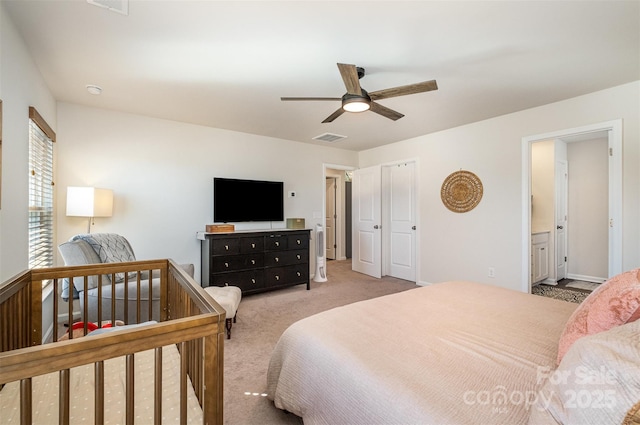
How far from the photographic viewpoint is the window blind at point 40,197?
247 cm

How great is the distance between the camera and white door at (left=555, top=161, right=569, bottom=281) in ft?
15.7

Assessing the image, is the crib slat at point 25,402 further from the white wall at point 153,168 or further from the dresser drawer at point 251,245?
the white wall at point 153,168

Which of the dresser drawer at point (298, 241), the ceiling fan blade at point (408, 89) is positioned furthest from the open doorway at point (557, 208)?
the dresser drawer at point (298, 241)

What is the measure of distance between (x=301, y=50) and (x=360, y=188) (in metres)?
3.58

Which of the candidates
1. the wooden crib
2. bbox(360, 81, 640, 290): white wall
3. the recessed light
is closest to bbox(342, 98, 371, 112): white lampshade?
the wooden crib

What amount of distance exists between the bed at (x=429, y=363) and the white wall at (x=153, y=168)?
9.46 ft

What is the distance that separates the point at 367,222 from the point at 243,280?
2.57 m

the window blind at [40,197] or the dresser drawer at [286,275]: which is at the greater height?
the window blind at [40,197]

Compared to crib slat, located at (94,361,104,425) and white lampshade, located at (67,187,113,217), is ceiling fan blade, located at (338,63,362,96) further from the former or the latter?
white lampshade, located at (67,187,113,217)

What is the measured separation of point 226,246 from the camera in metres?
3.70

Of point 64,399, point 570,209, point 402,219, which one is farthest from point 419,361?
point 570,209

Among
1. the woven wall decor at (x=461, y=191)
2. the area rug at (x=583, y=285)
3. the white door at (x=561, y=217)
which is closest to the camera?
the woven wall decor at (x=461, y=191)

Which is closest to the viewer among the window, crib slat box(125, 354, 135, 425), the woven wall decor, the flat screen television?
crib slat box(125, 354, 135, 425)

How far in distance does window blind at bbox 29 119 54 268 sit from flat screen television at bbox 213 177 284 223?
1.73 m
